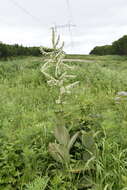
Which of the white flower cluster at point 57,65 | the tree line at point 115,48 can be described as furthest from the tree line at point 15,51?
the white flower cluster at point 57,65

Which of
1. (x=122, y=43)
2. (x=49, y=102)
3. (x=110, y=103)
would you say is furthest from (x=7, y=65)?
(x=122, y=43)

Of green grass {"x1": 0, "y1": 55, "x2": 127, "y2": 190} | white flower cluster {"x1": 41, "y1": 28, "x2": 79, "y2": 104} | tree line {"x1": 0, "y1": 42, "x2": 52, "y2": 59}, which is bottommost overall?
green grass {"x1": 0, "y1": 55, "x2": 127, "y2": 190}

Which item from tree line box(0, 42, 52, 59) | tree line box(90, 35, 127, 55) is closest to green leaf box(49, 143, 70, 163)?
tree line box(0, 42, 52, 59)

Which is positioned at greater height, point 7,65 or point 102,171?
point 7,65

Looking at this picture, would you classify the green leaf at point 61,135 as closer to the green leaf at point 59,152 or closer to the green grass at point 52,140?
the green leaf at point 59,152

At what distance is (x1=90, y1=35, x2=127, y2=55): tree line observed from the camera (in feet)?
70.8

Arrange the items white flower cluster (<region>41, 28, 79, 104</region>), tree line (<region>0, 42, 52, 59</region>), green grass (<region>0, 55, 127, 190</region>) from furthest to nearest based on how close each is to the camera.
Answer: tree line (<region>0, 42, 52, 59</region>), white flower cluster (<region>41, 28, 79, 104</region>), green grass (<region>0, 55, 127, 190</region>)

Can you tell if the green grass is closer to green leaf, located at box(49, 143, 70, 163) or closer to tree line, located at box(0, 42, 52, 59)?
green leaf, located at box(49, 143, 70, 163)

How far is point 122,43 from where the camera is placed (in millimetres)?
21656

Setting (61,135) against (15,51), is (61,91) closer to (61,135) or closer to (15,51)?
(61,135)

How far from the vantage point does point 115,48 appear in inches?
909

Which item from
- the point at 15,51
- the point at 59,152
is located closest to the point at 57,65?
the point at 59,152

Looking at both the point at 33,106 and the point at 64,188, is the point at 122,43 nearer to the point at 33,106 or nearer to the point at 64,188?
the point at 33,106

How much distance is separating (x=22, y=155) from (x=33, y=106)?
6.01 ft
